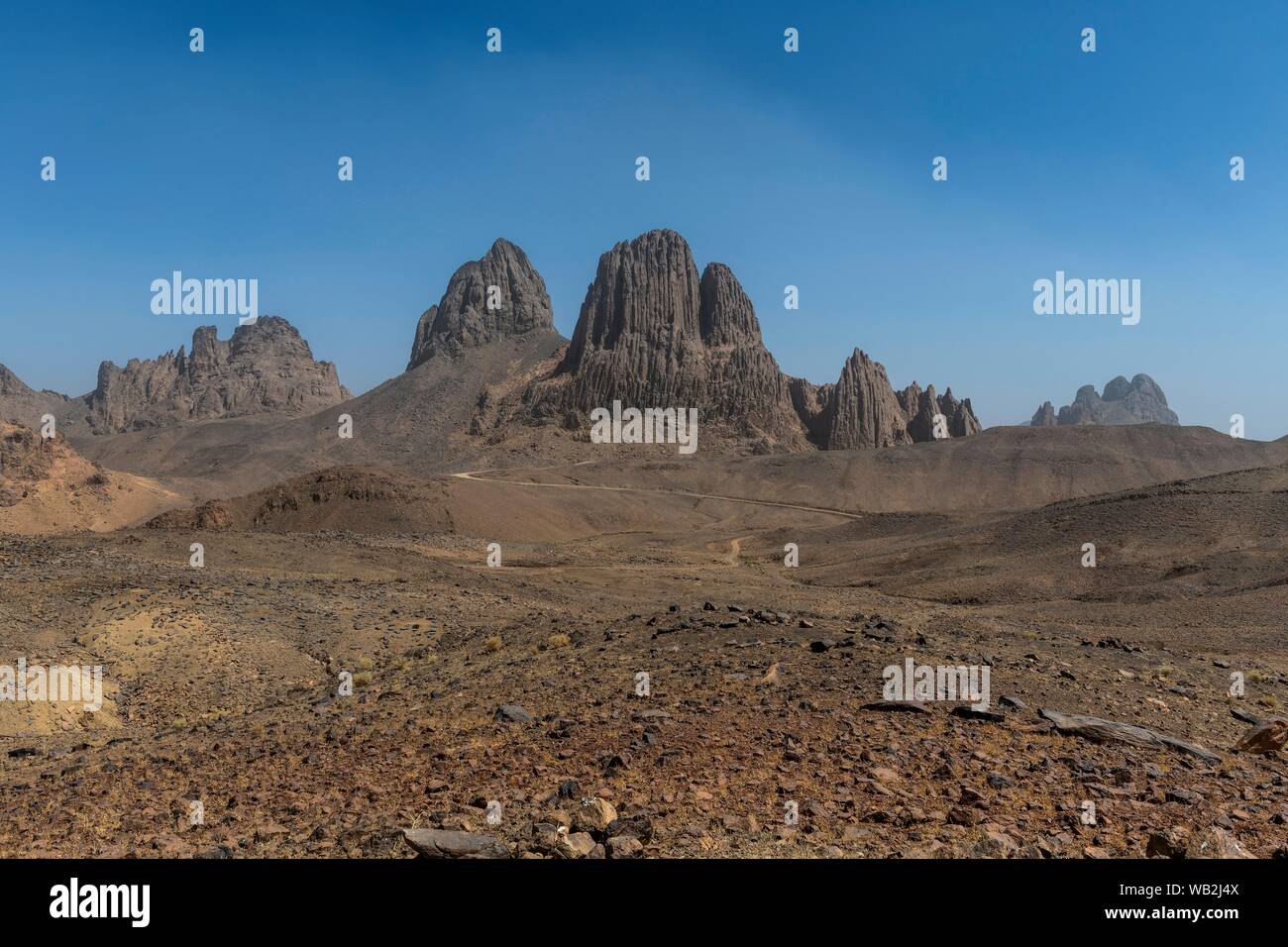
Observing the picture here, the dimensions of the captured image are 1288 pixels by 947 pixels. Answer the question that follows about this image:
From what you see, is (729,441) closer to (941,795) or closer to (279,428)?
(279,428)

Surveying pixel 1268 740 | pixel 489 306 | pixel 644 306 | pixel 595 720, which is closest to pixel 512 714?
pixel 595 720

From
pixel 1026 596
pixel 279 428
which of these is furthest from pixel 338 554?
pixel 279 428

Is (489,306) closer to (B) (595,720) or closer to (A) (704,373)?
(A) (704,373)

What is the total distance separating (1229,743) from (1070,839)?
6.11m

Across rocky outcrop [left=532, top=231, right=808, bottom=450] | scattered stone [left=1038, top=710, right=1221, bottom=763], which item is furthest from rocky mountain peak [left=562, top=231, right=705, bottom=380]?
scattered stone [left=1038, top=710, right=1221, bottom=763]

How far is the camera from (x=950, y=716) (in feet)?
31.4

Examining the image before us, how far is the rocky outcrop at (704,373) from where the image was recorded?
472 feet

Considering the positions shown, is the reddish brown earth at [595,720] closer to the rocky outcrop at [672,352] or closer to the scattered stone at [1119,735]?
the scattered stone at [1119,735]

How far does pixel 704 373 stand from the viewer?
149 metres

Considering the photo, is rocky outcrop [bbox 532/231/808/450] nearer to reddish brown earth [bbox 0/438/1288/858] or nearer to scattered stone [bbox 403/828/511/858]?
reddish brown earth [bbox 0/438/1288/858]

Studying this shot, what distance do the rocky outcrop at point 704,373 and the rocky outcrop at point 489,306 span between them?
37058 mm

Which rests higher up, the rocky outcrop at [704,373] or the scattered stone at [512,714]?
the rocky outcrop at [704,373]

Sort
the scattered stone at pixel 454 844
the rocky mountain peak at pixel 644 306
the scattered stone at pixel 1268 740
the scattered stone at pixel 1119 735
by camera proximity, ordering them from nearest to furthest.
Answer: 1. the scattered stone at pixel 454 844
2. the scattered stone at pixel 1119 735
3. the scattered stone at pixel 1268 740
4. the rocky mountain peak at pixel 644 306

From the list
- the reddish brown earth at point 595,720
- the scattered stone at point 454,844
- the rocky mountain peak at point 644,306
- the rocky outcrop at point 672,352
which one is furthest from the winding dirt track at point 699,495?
the scattered stone at point 454,844
